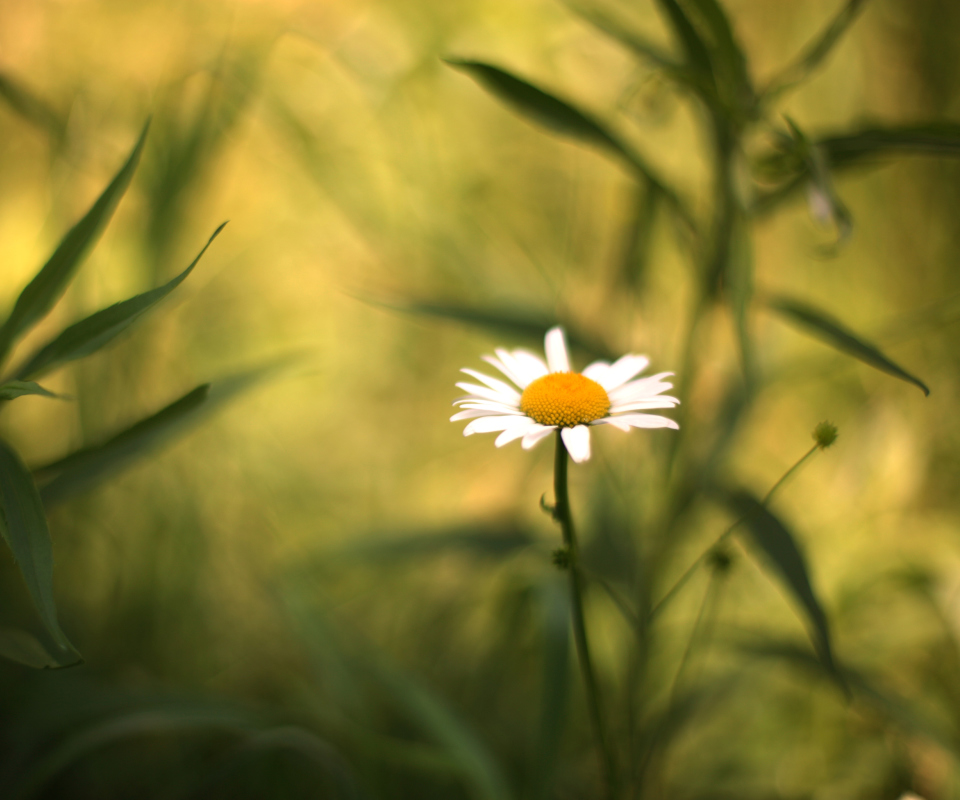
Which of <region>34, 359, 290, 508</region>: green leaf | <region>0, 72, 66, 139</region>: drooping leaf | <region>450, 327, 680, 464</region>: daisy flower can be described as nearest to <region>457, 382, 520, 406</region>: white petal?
<region>450, 327, 680, 464</region>: daisy flower

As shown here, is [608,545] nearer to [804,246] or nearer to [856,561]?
[856,561]

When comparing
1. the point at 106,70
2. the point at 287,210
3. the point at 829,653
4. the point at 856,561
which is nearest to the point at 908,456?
the point at 856,561

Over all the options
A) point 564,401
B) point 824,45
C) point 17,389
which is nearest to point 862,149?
point 824,45

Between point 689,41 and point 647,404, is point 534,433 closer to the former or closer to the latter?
point 647,404

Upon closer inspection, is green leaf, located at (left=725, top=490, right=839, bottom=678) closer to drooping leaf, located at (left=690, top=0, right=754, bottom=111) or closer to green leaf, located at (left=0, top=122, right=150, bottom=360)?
drooping leaf, located at (left=690, top=0, right=754, bottom=111)

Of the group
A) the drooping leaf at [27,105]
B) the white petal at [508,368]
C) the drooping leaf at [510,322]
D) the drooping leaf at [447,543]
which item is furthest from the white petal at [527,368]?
the drooping leaf at [27,105]
